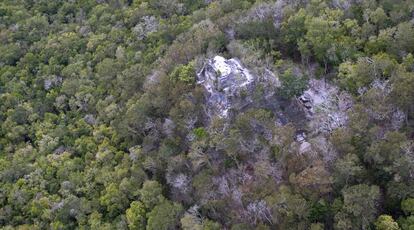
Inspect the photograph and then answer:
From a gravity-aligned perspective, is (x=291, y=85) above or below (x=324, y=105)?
above

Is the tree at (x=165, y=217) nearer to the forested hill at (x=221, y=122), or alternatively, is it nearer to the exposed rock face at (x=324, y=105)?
the forested hill at (x=221, y=122)

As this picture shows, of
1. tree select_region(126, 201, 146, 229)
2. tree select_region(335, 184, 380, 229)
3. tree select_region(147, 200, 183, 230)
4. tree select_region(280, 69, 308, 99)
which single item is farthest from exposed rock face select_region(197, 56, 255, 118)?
tree select_region(335, 184, 380, 229)

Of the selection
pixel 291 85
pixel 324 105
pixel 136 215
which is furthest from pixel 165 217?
pixel 324 105

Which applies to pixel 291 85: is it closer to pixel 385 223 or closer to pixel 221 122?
pixel 221 122

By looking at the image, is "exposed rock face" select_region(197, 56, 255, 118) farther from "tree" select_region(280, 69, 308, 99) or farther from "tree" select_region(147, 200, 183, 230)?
"tree" select_region(147, 200, 183, 230)

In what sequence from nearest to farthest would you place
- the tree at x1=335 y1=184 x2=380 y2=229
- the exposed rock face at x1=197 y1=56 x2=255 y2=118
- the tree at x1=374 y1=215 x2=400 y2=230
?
the tree at x1=374 y1=215 x2=400 y2=230
the tree at x1=335 y1=184 x2=380 y2=229
the exposed rock face at x1=197 y1=56 x2=255 y2=118

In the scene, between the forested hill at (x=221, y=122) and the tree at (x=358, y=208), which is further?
the forested hill at (x=221, y=122)

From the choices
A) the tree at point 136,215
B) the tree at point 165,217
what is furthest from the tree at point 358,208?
the tree at point 136,215
